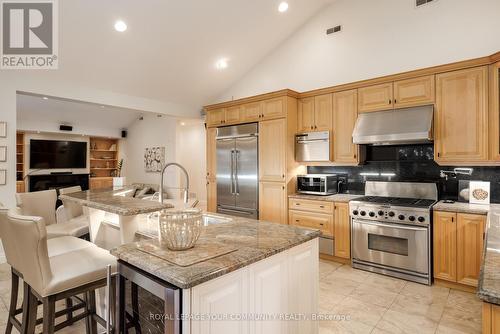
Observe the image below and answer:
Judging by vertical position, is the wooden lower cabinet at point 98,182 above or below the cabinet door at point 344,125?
below

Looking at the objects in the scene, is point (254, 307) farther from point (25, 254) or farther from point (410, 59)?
point (410, 59)

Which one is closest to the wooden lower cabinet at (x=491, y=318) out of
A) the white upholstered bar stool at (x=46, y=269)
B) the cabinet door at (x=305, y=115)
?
the white upholstered bar stool at (x=46, y=269)

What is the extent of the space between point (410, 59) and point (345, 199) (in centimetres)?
213

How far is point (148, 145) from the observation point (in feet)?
28.3

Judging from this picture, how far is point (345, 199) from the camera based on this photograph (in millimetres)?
3822

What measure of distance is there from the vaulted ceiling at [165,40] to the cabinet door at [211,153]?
1.14 metres

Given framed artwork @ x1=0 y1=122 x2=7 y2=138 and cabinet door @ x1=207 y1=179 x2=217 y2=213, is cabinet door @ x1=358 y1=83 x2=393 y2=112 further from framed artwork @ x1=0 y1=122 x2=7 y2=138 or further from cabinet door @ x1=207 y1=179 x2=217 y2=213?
framed artwork @ x1=0 y1=122 x2=7 y2=138

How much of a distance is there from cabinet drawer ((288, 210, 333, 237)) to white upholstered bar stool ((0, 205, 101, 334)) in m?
2.82

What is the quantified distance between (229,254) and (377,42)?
4093 mm

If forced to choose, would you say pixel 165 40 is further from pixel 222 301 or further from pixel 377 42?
pixel 222 301

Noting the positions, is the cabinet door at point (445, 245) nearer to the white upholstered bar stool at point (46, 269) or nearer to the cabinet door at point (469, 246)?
the cabinet door at point (469, 246)

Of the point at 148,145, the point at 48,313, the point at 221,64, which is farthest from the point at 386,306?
the point at 148,145

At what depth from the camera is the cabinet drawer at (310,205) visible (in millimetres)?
3904

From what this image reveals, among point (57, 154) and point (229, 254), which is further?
point (57, 154)
